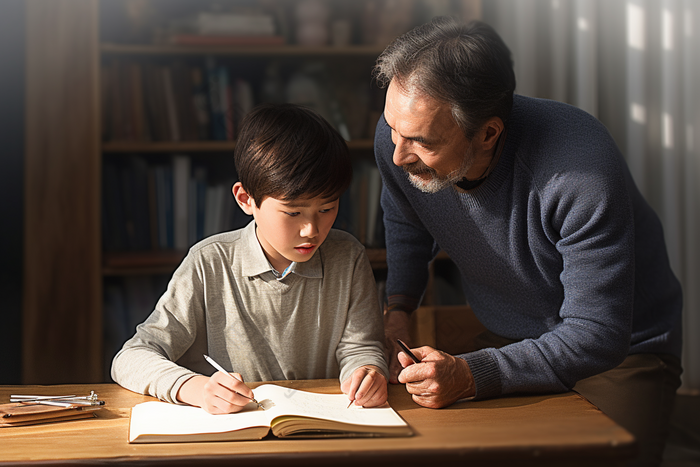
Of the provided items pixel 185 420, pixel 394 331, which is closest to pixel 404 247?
pixel 394 331

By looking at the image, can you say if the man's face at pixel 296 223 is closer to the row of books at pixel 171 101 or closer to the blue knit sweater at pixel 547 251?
the blue knit sweater at pixel 547 251

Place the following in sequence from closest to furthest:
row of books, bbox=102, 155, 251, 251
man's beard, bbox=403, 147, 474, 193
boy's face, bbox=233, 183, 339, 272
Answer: boy's face, bbox=233, 183, 339, 272
man's beard, bbox=403, 147, 474, 193
row of books, bbox=102, 155, 251, 251

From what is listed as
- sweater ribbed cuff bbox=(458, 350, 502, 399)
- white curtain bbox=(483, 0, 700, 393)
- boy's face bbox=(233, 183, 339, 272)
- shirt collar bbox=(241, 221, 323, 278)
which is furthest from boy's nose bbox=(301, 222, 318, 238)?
white curtain bbox=(483, 0, 700, 393)

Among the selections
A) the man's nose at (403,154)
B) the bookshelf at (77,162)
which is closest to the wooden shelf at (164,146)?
the bookshelf at (77,162)

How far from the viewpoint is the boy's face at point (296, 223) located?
110cm

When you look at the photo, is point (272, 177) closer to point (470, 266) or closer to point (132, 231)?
point (470, 266)

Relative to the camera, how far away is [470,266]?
56.2 inches

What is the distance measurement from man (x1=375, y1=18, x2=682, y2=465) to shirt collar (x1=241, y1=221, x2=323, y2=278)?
0.24 metres

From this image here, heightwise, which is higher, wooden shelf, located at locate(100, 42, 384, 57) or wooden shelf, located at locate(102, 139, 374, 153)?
wooden shelf, located at locate(100, 42, 384, 57)

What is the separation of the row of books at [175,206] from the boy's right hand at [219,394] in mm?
1398

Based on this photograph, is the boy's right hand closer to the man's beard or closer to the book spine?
the man's beard

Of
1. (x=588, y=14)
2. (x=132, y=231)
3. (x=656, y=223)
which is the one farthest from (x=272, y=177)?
(x=588, y=14)

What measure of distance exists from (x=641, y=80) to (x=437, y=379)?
6.75 feet

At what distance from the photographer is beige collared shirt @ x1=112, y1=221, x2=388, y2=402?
117 cm
